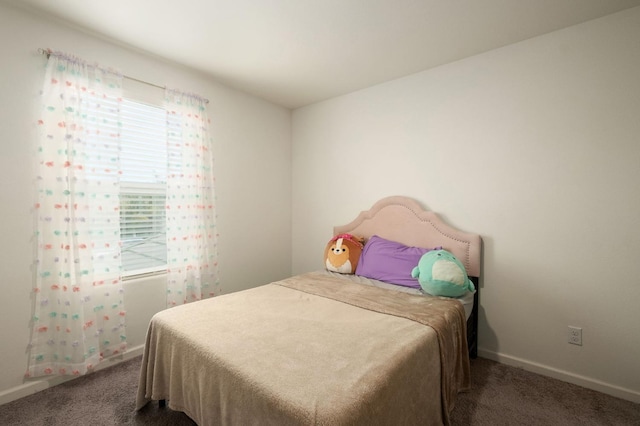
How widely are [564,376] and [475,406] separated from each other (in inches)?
33.0

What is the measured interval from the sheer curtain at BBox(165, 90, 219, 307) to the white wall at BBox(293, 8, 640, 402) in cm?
184

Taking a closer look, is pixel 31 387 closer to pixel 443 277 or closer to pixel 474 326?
pixel 443 277

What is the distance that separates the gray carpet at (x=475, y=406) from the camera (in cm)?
163

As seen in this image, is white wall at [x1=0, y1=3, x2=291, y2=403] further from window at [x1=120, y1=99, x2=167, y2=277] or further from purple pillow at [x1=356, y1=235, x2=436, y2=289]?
purple pillow at [x1=356, y1=235, x2=436, y2=289]

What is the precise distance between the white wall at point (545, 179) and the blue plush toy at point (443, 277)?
18.5 inches

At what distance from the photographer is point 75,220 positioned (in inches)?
77.7

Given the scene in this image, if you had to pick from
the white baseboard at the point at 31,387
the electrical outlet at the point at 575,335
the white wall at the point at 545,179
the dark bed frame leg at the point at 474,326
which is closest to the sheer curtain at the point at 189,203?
the white baseboard at the point at 31,387

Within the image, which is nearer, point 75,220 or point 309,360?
point 309,360

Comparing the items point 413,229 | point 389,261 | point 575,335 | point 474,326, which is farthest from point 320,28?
point 575,335

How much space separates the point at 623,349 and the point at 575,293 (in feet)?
1.31

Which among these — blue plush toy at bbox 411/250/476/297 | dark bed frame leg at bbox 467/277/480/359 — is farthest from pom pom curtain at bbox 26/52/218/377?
dark bed frame leg at bbox 467/277/480/359

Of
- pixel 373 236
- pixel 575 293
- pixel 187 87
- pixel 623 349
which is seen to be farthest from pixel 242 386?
pixel 187 87

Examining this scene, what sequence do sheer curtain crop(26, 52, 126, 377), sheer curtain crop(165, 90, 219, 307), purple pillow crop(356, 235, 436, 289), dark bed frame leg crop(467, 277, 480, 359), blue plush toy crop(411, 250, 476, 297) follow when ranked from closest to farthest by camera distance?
sheer curtain crop(26, 52, 126, 377) → blue plush toy crop(411, 250, 476, 297) → dark bed frame leg crop(467, 277, 480, 359) → purple pillow crop(356, 235, 436, 289) → sheer curtain crop(165, 90, 219, 307)

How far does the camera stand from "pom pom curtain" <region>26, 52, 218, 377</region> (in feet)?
6.20
